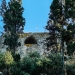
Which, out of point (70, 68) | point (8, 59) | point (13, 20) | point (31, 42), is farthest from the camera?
point (31, 42)

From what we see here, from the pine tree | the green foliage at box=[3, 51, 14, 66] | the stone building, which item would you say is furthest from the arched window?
the green foliage at box=[3, 51, 14, 66]

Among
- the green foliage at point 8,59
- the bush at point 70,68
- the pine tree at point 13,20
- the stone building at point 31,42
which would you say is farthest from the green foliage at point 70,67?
the stone building at point 31,42

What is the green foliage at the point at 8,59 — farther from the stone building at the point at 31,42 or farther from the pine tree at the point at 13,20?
the stone building at the point at 31,42

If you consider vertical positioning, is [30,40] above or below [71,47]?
above

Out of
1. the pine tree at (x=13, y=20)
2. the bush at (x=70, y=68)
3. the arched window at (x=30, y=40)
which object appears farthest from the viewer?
the arched window at (x=30, y=40)

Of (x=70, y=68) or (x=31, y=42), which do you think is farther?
(x=31, y=42)

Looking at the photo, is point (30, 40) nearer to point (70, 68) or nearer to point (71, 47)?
point (70, 68)

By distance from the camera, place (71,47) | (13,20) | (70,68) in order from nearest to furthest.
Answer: (71,47) < (70,68) < (13,20)

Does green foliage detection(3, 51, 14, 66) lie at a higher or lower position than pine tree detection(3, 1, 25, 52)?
lower

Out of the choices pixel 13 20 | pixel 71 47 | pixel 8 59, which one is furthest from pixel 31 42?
pixel 71 47

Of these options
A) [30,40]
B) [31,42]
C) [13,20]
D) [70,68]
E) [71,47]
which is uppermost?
[13,20]

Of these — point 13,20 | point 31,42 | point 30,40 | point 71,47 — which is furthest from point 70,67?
point 30,40

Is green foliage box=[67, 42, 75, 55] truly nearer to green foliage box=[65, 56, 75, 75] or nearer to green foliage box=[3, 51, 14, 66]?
green foliage box=[65, 56, 75, 75]

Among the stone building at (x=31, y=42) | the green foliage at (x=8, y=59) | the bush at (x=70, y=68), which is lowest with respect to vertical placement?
the bush at (x=70, y=68)
